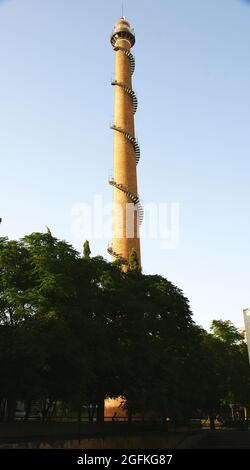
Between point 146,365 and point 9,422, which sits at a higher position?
point 146,365

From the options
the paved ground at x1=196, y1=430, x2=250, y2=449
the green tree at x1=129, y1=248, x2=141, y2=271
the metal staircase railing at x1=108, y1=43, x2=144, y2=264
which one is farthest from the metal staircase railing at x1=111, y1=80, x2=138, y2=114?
the paved ground at x1=196, y1=430, x2=250, y2=449

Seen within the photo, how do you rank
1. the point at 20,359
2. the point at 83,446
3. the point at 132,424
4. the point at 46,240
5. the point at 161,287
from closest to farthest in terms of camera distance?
the point at 83,446 < the point at 20,359 < the point at 46,240 < the point at 132,424 < the point at 161,287

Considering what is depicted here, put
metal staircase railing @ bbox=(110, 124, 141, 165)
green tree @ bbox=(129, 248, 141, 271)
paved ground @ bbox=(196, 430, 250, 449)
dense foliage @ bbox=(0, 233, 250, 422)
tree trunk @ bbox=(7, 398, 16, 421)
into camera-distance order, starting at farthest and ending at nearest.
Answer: metal staircase railing @ bbox=(110, 124, 141, 165)
green tree @ bbox=(129, 248, 141, 271)
paved ground @ bbox=(196, 430, 250, 449)
tree trunk @ bbox=(7, 398, 16, 421)
dense foliage @ bbox=(0, 233, 250, 422)

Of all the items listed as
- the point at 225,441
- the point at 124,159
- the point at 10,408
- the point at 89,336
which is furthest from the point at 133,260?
the point at 10,408

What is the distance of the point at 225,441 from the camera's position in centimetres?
3772

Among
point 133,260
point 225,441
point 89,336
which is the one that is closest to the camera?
point 89,336

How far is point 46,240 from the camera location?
100ft

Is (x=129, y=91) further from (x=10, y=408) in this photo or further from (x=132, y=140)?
(x=10, y=408)

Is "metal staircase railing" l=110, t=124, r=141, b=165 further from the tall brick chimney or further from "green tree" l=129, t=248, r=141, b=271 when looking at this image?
"green tree" l=129, t=248, r=141, b=271

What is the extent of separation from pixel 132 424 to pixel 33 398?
1097 centimetres

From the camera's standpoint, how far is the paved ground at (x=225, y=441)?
35.0 metres

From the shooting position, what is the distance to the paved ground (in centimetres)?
3500
